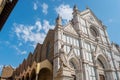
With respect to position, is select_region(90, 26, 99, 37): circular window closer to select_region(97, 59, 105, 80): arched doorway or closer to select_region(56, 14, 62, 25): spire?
select_region(97, 59, 105, 80): arched doorway

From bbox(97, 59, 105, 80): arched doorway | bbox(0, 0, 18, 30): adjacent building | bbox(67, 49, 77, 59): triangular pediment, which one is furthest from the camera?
bbox(97, 59, 105, 80): arched doorway

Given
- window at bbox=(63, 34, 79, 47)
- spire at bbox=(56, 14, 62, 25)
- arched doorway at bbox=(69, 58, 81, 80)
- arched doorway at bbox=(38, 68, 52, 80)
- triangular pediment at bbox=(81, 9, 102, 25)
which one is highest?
triangular pediment at bbox=(81, 9, 102, 25)

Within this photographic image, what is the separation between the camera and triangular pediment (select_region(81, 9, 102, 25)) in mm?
23156

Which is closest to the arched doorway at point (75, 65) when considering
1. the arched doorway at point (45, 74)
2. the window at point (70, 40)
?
the window at point (70, 40)

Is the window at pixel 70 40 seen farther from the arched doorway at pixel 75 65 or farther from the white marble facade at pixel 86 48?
the arched doorway at pixel 75 65

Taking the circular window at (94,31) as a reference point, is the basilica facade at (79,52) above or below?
below

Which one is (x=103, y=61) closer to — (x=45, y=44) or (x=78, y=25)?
(x=78, y=25)

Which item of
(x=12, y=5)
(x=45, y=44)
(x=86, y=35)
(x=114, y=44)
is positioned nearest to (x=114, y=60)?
(x=114, y=44)

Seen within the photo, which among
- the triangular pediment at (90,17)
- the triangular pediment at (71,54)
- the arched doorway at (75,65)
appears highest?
the triangular pediment at (90,17)

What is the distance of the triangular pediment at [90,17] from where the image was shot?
23.2m

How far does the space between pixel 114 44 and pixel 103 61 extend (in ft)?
20.5

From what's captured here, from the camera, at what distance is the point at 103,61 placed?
68.5 feet

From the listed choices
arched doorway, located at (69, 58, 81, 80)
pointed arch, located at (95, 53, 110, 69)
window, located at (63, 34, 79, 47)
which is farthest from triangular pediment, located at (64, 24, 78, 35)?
pointed arch, located at (95, 53, 110, 69)

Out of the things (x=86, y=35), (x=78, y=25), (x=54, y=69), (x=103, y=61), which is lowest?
(x=54, y=69)
